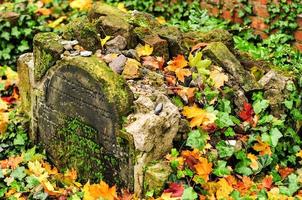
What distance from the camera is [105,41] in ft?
17.6

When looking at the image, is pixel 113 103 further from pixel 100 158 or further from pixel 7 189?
pixel 7 189

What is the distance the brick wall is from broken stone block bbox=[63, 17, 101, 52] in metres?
2.34

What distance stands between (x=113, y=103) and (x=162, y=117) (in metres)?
0.42

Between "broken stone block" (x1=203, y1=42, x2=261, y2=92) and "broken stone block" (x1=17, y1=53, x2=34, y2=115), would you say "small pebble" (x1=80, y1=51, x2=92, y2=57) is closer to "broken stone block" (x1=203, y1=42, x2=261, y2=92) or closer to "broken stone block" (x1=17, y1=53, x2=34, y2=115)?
"broken stone block" (x1=17, y1=53, x2=34, y2=115)

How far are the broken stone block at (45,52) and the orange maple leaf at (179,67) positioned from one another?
104cm

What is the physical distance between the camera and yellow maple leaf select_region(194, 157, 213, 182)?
470cm

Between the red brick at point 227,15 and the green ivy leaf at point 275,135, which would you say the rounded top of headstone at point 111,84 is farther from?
the red brick at point 227,15

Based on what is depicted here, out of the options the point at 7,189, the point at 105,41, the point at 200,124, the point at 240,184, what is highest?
the point at 105,41

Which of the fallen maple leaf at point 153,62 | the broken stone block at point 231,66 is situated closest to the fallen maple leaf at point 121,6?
the fallen maple leaf at point 153,62

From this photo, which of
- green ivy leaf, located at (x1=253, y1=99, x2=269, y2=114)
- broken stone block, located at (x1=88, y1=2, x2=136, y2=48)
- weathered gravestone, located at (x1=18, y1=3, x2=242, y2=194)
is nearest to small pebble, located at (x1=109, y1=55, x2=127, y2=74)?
weathered gravestone, located at (x1=18, y1=3, x2=242, y2=194)

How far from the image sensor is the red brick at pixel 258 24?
22.8 feet

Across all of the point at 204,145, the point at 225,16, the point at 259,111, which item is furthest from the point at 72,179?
the point at 225,16

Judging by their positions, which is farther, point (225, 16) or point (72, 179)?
point (225, 16)

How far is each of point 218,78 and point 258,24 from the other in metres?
2.10
